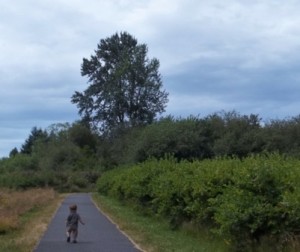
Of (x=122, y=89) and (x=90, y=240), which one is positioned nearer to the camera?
(x=90, y=240)

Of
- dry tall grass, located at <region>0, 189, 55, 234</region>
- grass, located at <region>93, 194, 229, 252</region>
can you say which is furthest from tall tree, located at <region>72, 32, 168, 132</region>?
grass, located at <region>93, 194, 229, 252</region>

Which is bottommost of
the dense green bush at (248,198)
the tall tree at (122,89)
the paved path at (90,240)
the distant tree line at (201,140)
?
the paved path at (90,240)

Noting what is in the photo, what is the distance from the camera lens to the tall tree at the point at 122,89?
303ft

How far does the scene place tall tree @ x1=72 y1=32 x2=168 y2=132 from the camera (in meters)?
92.4

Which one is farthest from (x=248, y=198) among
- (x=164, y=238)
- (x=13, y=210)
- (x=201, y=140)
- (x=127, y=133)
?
(x=127, y=133)

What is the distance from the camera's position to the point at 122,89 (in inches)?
3637

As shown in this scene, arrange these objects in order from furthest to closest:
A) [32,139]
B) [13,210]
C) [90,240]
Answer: [32,139], [13,210], [90,240]

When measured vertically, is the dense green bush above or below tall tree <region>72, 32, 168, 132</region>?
below

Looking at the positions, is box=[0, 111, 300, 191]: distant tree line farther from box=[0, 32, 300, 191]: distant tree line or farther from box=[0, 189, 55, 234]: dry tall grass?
box=[0, 189, 55, 234]: dry tall grass

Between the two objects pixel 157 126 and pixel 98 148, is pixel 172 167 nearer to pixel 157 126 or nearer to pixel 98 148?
pixel 157 126

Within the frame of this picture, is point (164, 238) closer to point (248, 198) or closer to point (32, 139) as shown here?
point (248, 198)

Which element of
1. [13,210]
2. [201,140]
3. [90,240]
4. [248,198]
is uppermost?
[201,140]

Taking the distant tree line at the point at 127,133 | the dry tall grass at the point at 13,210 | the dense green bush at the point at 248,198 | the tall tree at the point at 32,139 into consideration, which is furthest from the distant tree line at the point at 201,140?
the tall tree at the point at 32,139

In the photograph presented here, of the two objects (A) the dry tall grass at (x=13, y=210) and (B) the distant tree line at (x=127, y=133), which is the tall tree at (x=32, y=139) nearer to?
(B) the distant tree line at (x=127, y=133)
